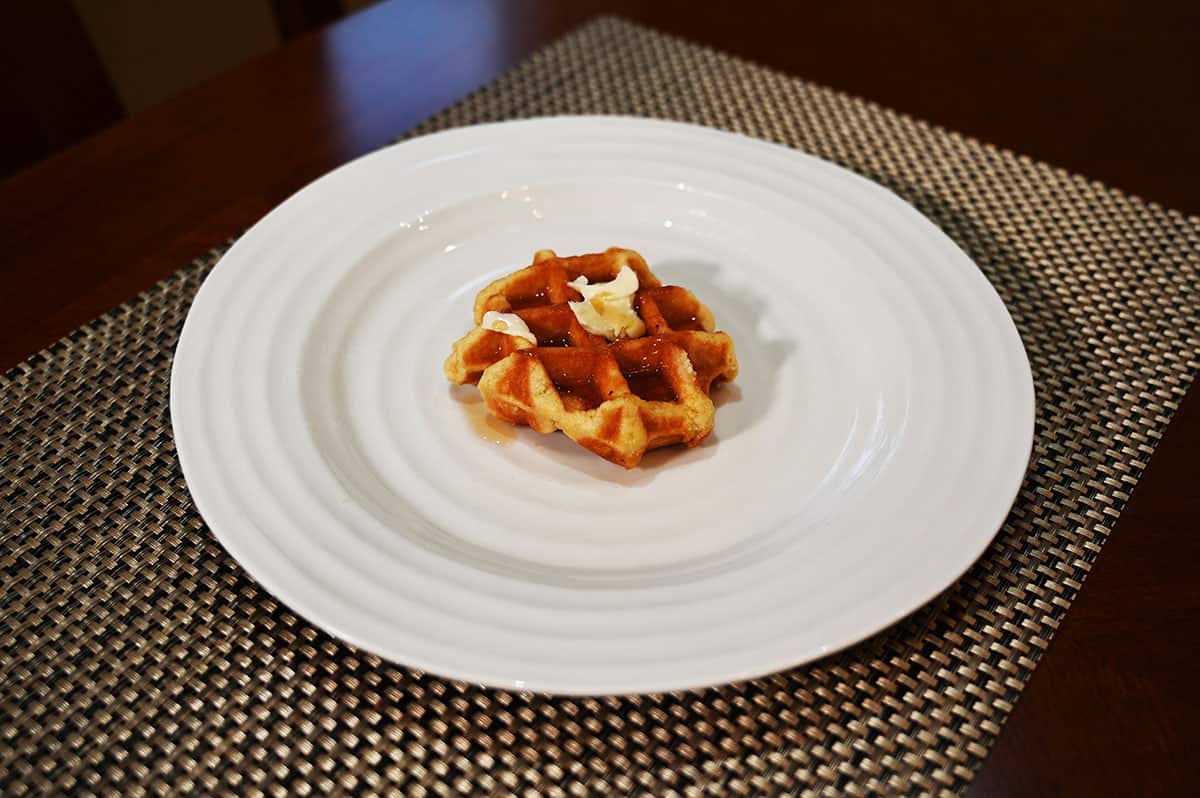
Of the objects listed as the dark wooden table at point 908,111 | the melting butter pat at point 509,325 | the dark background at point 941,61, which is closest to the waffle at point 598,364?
the melting butter pat at point 509,325

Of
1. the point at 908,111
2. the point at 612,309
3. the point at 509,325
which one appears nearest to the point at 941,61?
the point at 908,111

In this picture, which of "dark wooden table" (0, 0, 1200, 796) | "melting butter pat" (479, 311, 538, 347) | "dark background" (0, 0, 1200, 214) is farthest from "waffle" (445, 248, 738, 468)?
"dark background" (0, 0, 1200, 214)

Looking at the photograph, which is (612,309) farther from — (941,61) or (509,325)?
(941,61)

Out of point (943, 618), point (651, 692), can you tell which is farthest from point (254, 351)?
point (943, 618)

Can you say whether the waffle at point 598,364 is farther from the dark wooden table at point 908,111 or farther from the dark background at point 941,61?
the dark background at point 941,61

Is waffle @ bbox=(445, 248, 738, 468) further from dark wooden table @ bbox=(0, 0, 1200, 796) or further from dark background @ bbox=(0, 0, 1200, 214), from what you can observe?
dark background @ bbox=(0, 0, 1200, 214)
